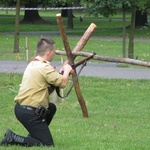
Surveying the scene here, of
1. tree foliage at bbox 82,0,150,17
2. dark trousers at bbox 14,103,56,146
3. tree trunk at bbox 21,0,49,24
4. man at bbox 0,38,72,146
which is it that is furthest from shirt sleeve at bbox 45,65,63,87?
tree trunk at bbox 21,0,49,24

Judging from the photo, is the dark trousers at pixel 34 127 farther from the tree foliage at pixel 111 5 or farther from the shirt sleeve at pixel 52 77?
the tree foliage at pixel 111 5

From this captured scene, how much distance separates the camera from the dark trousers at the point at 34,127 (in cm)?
802

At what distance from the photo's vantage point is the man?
802 centimetres

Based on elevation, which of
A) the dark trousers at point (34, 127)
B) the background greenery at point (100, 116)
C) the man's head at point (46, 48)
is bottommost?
the background greenery at point (100, 116)

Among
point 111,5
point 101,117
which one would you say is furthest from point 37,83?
point 111,5

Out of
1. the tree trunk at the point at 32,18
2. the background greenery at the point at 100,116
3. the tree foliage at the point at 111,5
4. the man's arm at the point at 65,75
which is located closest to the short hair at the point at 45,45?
the man's arm at the point at 65,75

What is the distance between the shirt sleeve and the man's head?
0.14 meters

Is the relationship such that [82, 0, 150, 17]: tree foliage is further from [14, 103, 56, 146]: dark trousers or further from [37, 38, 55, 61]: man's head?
[14, 103, 56, 146]: dark trousers

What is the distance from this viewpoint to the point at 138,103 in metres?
12.5

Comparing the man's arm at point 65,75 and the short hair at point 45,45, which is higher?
the short hair at point 45,45

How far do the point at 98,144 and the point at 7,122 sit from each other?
95.2 inches

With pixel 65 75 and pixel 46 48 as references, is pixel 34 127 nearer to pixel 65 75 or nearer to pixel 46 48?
pixel 65 75

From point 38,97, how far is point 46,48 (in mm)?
628

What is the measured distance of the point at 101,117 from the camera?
10.8 metres
